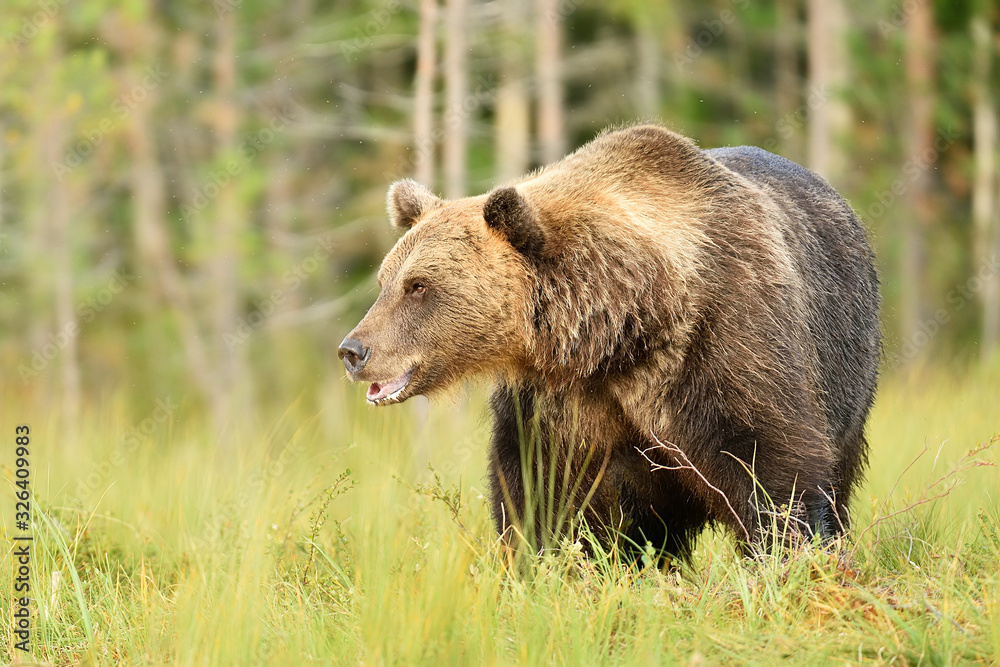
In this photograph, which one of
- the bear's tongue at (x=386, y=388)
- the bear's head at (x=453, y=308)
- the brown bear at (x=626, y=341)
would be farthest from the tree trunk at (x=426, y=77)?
the bear's tongue at (x=386, y=388)

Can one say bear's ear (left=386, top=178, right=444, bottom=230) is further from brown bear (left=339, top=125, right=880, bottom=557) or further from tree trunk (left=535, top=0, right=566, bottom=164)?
tree trunk (left=535, top=0, right=566, bottom=164)

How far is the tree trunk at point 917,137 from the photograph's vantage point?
1616 cm

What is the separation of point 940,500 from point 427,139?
26.4ft

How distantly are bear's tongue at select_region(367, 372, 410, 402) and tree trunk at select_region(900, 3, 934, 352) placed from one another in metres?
13.2

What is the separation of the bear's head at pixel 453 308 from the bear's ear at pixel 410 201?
0.51 metres

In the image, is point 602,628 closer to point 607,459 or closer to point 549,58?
point 607,459

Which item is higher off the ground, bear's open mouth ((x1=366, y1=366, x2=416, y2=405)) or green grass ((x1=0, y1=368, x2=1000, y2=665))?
bear's open mouth ((x1=366, y1=366, x2=416, y2=405))

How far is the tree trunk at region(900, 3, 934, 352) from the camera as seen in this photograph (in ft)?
53.0

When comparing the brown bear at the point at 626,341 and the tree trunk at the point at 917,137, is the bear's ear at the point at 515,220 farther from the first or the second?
the tree trunk at the point at 917,137

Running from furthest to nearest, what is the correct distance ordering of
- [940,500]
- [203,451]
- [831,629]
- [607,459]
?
[203,451], [940,500], [607,459], [831,629]

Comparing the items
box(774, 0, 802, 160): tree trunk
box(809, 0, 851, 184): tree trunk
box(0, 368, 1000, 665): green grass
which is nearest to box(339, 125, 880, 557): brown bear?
box(0, 368, 1000, 665): green grass

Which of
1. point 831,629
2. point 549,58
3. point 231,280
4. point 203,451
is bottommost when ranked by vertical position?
point 231,280

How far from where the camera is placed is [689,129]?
1944cm

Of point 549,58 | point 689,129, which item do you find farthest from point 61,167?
point 689,129
